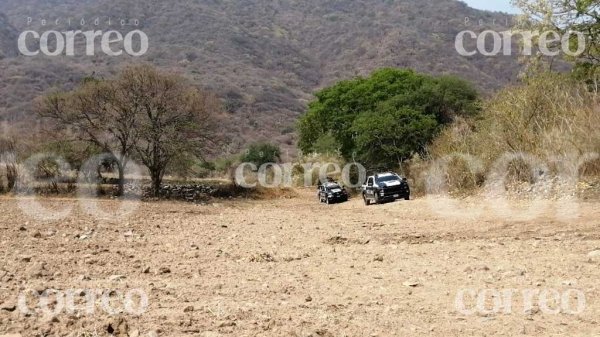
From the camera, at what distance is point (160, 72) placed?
98.3 ft

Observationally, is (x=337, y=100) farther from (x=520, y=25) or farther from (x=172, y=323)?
(x=172, y=323)

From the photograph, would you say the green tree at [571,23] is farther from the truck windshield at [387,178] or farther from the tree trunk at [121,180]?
A: the tree trunk at [121,180]

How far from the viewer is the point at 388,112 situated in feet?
108

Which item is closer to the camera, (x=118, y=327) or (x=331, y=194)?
(x=118, y=327)

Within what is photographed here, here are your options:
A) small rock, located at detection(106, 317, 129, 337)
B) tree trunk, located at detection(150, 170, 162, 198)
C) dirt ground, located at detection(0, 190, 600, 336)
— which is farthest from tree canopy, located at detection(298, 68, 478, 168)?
small rock, located at detection(106, 317, 129, 337)

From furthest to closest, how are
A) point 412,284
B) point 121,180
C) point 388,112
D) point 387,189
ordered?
point 388,112 → point 121,180 → point 387,189 → point 412,284

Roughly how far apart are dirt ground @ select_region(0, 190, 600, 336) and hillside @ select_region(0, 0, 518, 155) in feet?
245

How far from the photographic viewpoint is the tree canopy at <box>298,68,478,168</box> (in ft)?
103

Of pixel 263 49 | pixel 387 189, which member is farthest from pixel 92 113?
pixel 263 49

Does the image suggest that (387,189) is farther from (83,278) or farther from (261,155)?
(261,155)

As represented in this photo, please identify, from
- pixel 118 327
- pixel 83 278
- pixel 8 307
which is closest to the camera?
pixel 118 327

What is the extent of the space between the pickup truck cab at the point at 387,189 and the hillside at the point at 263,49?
6133cm

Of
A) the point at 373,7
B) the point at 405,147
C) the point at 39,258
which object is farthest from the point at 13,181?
the point at 373,7

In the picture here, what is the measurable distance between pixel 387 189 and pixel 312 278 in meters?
16.9
